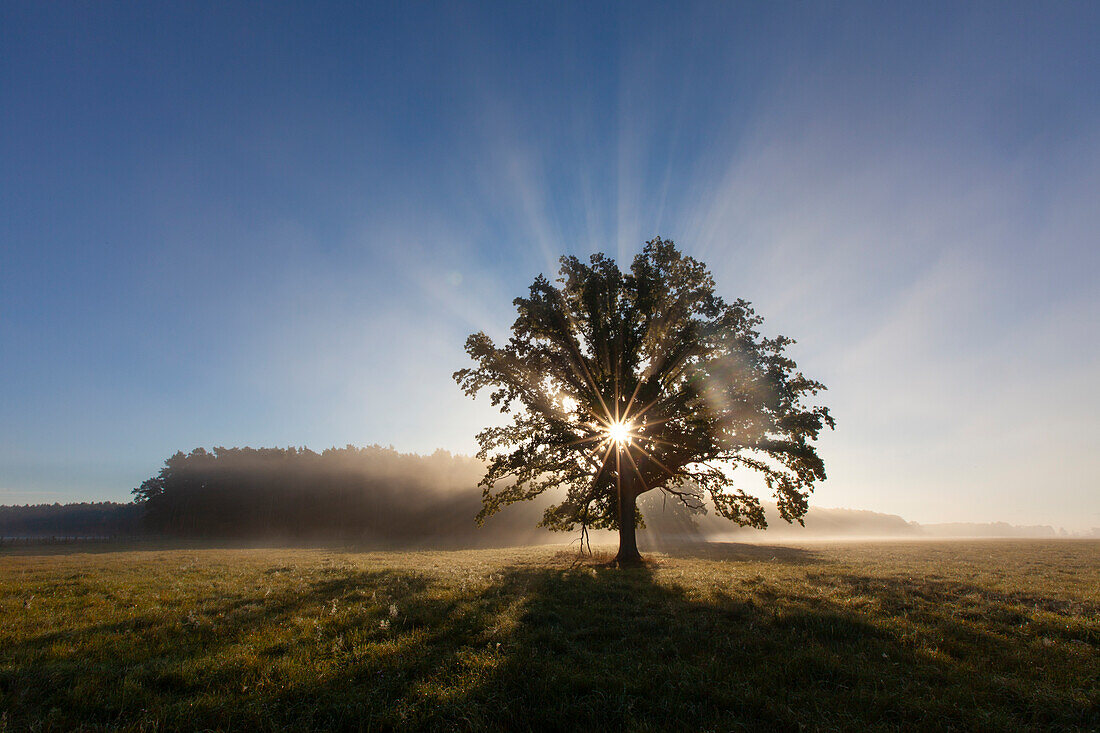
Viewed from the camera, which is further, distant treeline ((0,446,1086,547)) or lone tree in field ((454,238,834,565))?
distant treeline ((0,446,1086,547))

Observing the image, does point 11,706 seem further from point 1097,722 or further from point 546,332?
point 546,332

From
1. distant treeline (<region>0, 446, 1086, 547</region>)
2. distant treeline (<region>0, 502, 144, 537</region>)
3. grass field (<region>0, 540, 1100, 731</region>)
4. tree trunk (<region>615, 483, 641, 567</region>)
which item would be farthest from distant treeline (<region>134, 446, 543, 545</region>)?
grass field (<region>0, 540, 1100, 731</region>)

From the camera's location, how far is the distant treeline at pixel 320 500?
87.3 metres

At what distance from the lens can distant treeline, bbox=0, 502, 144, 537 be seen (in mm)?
121256

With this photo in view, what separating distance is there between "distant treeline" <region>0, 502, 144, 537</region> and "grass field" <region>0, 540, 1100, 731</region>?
136504mm

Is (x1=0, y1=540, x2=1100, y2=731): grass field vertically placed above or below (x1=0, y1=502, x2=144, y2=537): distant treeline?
above

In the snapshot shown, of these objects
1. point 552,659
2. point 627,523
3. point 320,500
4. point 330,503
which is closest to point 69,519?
point 320,500

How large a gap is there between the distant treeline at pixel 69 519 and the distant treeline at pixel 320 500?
21349mm

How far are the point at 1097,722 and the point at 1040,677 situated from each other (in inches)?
54.6

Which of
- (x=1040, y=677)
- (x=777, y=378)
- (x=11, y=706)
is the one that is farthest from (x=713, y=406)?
(x=11, y=706)

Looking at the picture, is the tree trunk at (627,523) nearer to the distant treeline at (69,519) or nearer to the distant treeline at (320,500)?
the distant treeline at (320,500)

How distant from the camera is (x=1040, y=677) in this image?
6.61 m

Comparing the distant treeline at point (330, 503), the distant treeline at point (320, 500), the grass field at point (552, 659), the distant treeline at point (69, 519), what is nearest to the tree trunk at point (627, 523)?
the grass field at point (552, 659)

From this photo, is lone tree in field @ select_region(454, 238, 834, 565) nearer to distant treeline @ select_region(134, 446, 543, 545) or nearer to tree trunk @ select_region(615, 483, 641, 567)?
tree trunk @ select_region(615, 483, 641, 567)
